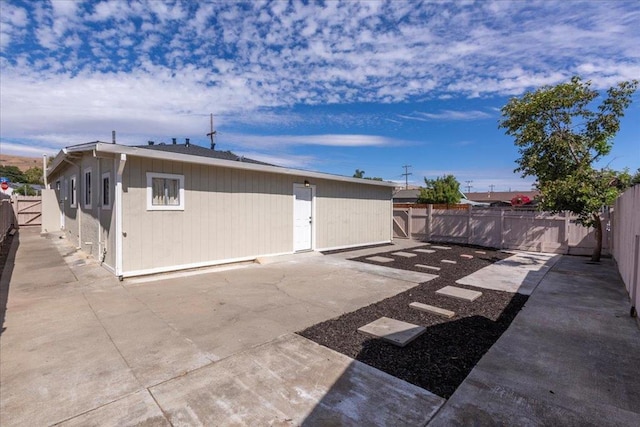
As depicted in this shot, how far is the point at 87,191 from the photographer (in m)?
8.50

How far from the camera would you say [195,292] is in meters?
5.57

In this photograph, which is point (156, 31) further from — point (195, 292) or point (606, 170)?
point (606, 170)

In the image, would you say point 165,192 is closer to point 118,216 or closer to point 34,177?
point 118,216

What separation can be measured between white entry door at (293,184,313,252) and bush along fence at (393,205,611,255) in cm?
601

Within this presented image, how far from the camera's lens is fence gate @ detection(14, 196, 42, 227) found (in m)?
16.9

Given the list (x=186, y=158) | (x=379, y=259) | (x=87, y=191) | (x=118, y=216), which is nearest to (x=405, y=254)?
(x=379, y=259)

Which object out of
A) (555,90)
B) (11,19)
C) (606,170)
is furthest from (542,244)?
(11,19)

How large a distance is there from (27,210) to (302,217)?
16.6 metres

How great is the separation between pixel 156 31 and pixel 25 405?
354 inches

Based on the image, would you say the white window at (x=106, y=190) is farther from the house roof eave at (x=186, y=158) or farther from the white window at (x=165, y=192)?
the white window at (x=165, y=192)

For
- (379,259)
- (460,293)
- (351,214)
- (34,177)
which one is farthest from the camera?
(34,177)

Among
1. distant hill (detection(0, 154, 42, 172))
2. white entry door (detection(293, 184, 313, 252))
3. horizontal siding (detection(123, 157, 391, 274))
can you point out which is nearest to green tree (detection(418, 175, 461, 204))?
horizontal siding (detection(123, 157, 391, 274))

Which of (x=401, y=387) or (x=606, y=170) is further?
(x=606, y=170)

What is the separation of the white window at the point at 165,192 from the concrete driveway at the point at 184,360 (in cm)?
168
